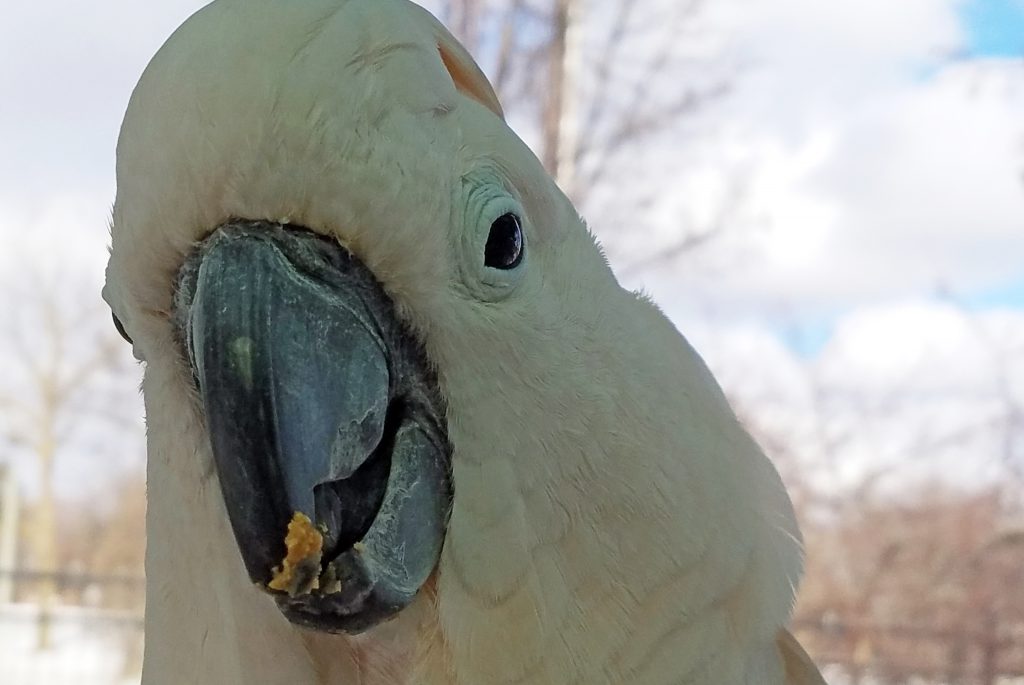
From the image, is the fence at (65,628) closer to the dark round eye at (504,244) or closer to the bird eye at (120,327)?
the bird eye at (120,327)

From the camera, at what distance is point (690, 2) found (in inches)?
140

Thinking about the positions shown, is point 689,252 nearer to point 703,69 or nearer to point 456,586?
point 703,69

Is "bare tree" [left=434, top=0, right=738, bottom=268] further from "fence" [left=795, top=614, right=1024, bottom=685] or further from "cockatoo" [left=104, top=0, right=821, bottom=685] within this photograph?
"cockatoo" [left=104, top=0, right=821, bottom=685]

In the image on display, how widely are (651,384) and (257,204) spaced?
1.22ft

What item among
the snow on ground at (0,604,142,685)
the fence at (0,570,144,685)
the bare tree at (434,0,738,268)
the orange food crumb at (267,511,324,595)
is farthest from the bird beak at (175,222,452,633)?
the snow on ground at (0,604,142,685)

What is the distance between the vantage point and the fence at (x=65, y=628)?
407 cm

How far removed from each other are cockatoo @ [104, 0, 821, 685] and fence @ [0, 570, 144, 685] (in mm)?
3899

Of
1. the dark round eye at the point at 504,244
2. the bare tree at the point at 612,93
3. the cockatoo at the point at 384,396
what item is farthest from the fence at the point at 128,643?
the dark round eye at the point at 504,244

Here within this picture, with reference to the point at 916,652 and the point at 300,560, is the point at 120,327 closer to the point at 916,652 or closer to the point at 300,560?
the point at 300,560

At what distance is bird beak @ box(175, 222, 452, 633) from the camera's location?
0.50 metres

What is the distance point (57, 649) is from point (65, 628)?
13 cm

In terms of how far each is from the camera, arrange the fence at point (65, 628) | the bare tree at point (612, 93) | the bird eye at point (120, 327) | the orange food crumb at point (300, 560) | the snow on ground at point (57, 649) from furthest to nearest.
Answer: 1. the snow on ground at point (57, 649)
2. the fence at point (65, 628)
3. the bare tree at point (612, 93)
4. the bird eye at point (120, 327)
5. the orange food crumb at point (300, 560)

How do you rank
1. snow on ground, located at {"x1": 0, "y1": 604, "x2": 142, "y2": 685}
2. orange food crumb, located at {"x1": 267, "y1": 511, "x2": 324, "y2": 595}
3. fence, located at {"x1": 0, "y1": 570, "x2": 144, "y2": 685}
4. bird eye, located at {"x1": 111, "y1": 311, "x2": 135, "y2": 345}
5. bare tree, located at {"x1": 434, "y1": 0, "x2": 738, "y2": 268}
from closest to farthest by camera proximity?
orange food crumb, located at {"x1": 267, "y1": 511, "x2": 324, "y2": 595}, bird eye, located at {"x1": 111, "y1": 311, "x2": 135, "y2": 345}, bare tree, located at {"x1": 434, "y1": 0, "x2": 738, "y2": 268}, fence, located at {"x1": 0, "y1": 570, "x2": 144, "y2": 685}, snow on ground, located at {"x1": 0, "y1": 604, "x2": 142, "y2": 685}

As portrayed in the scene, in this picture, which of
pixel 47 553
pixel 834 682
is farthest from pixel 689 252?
pixel 47 553
